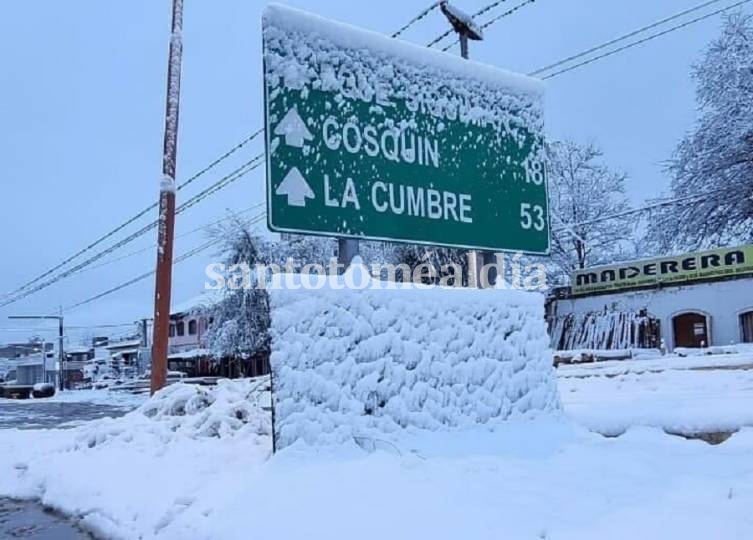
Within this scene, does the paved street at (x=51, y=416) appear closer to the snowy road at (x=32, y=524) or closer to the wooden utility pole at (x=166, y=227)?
the wooden utility pole at (x=166, y=227)

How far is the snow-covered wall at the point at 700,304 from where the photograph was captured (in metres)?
23.3

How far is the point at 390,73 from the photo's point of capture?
616cm

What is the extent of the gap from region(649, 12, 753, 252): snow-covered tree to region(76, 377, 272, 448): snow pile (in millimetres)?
17749

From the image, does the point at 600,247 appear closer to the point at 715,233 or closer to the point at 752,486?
the point at 715,233

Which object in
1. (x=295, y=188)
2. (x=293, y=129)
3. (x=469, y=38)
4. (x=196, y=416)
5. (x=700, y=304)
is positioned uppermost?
(x=469, y=38)

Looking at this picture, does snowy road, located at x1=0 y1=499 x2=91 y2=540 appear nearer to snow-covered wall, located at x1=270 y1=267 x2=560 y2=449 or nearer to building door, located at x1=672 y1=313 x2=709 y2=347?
snow-covered wall, located at x1=270 y1=267 x2=560 y2=449

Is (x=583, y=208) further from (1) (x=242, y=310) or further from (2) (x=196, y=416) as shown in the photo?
(2) (x=196, y=416)

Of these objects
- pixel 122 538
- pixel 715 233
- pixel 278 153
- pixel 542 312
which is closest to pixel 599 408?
pixel 542 312

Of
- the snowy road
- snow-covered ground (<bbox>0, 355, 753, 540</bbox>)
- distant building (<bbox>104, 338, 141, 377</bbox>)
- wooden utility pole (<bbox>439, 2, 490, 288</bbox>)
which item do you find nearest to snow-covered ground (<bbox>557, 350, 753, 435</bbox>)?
snow-covered ground (<bbox>0, 355, 753, 540</bbox>)

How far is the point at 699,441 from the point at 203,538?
385cm

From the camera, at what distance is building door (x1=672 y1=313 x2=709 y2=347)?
2445 centimetres

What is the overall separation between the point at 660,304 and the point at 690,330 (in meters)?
1.36

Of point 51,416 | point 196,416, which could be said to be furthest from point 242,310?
point 196,416

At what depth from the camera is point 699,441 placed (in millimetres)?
5535
